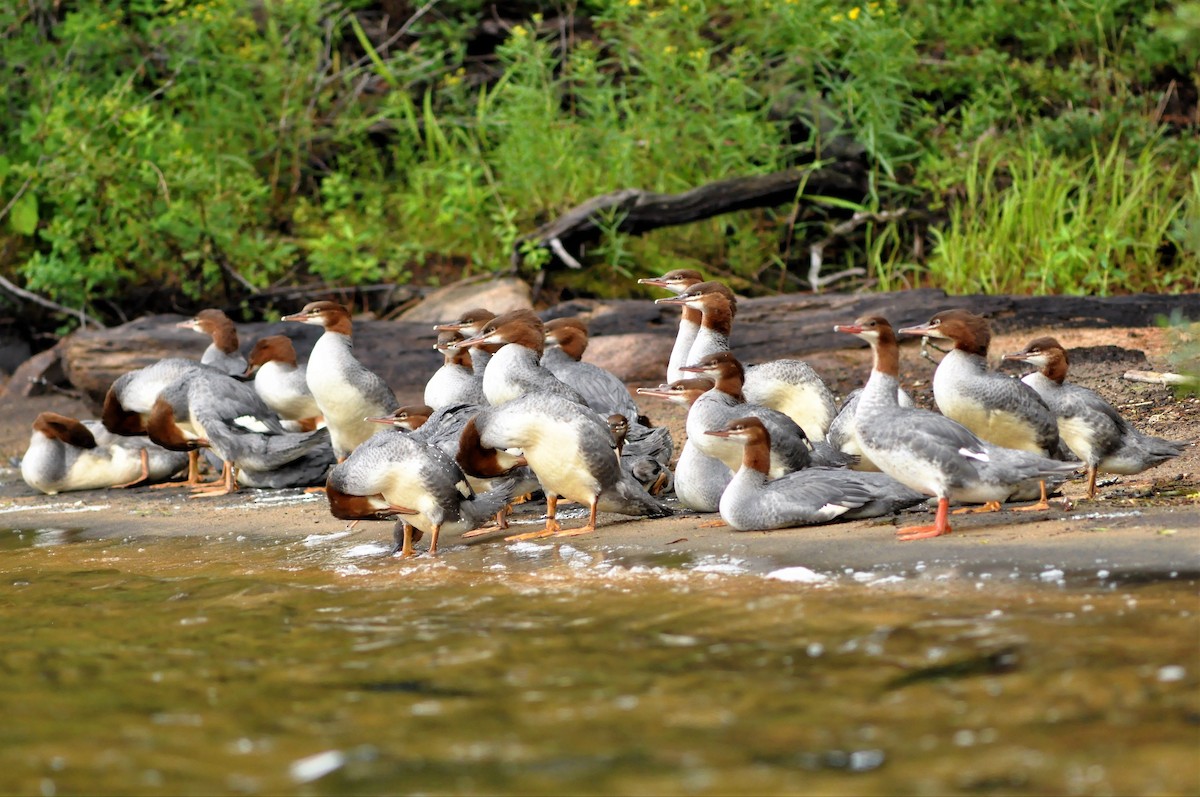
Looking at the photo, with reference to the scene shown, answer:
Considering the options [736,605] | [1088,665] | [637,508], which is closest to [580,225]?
[637,508]

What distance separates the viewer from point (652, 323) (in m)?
9.47

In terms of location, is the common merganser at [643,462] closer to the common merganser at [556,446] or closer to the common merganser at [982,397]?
the common merganser at [556,446]

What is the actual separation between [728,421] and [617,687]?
2708mm

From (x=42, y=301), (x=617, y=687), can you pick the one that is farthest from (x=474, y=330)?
(x=42, y=301)

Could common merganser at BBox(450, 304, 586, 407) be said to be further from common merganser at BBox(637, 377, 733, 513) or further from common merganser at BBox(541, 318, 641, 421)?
common merganser at BBox(637, 377, 733, 513)

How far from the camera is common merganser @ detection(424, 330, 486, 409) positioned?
7.52 m

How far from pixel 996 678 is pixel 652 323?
20.6 ft

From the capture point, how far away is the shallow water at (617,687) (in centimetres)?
291

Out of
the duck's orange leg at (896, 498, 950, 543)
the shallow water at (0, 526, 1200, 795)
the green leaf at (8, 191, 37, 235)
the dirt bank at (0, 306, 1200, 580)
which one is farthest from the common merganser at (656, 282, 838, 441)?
the green leaf at (8, 191, 37, 235)

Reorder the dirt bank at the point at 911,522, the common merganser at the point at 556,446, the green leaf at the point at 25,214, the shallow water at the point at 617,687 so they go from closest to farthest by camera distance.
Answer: the shallow water at the point at 617,687, the dirt bank at the point at 911,522, the common merganser at the point at 556,446, the green leaf at the point at 25,214

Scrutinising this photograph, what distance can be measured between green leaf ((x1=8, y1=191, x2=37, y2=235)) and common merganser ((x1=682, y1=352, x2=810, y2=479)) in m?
7.56

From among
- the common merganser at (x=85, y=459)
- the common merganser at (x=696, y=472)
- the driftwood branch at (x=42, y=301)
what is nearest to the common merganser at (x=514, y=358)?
the common merganser at (x=696, y=472)

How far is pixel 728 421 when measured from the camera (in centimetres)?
606

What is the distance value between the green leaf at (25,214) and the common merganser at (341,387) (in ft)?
15.6
